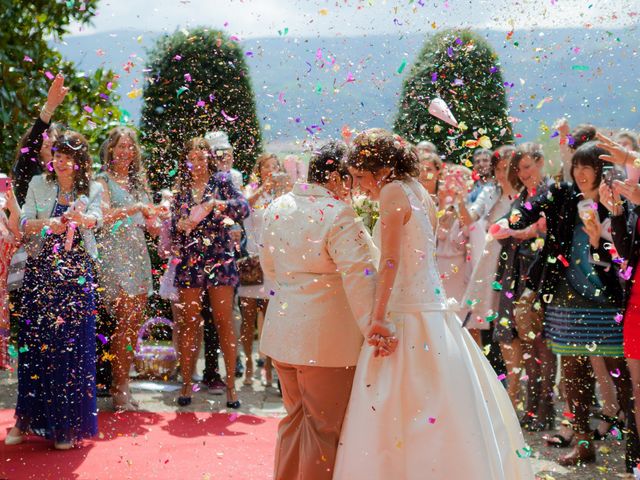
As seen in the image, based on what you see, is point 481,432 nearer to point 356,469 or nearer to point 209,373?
point 356,469

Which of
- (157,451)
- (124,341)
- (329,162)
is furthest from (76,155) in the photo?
(329,162)

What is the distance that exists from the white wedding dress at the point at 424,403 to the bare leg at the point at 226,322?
8.50ft

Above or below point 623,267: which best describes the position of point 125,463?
below

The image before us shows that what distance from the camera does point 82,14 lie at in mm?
7324

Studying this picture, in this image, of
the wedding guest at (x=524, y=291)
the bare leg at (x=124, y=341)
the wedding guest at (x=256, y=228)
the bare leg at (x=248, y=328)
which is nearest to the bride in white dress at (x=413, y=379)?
the wedding guest at (x=524, y=291)

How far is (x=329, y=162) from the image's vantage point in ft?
12.5

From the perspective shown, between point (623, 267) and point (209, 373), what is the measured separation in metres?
3.50

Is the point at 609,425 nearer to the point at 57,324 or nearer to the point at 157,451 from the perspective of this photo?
the point at 157,451

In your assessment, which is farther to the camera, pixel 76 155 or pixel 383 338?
pixel 76 155

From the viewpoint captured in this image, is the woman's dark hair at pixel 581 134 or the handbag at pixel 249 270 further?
the handbag at pixel 249 270

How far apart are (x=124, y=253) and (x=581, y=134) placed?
10.2 ft

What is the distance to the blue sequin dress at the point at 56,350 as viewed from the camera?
185 inches

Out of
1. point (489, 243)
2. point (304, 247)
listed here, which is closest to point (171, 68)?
point (489, 243)

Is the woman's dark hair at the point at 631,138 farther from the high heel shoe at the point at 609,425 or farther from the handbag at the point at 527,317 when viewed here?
the high heel shoe at the point at 609,425
